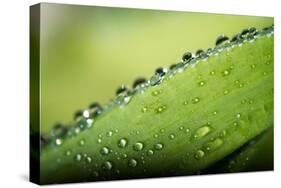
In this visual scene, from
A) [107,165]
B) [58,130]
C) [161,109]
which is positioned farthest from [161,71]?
[58,130]

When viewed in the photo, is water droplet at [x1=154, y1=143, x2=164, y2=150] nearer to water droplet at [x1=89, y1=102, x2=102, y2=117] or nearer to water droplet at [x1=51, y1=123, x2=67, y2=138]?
water droplet at [x1=89, y1=102, x2=102, y2=117]

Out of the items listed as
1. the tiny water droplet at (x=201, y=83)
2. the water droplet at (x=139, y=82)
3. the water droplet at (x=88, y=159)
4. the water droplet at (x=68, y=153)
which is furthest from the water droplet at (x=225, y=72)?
the water droplet at (x=68, y=153)

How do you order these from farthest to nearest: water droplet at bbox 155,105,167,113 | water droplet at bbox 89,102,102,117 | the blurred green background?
water droplet at bbox 155,105,167,113 < water droplet at bbox 89,102,102,117 < the blurred green background

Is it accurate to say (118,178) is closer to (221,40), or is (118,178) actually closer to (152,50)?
(152,50)

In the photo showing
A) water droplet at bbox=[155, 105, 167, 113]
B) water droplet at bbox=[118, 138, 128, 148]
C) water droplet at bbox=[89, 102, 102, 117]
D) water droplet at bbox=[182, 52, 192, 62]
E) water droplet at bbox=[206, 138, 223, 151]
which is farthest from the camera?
water droplet at bbox=[206, 138, 223, 151]

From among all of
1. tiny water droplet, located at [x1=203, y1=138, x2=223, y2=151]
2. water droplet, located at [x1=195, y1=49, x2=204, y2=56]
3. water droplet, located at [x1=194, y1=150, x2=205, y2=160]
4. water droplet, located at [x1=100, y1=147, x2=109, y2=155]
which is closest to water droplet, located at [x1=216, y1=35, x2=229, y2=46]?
water droplet, located at [x1=195, y1=49, x2=204, y2=56]

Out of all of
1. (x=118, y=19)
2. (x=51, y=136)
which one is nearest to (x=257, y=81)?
(x=118, y=19)
